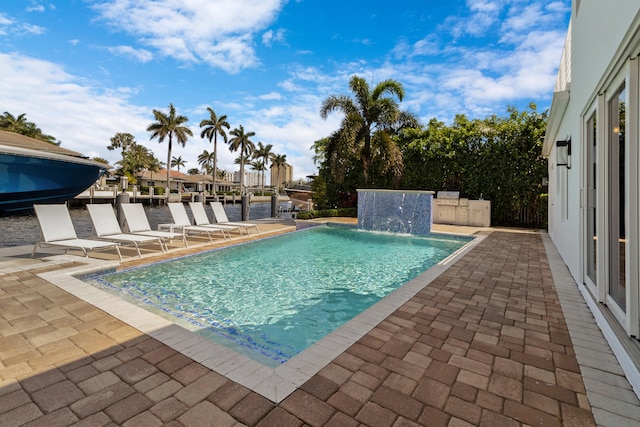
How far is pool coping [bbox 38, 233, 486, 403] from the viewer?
78.1 inches

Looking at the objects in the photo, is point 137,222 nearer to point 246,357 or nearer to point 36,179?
point 246,357

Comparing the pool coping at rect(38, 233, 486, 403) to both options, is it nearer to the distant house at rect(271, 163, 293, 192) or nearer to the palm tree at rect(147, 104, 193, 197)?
the palm tree at rect(147, 104, 193, 197)

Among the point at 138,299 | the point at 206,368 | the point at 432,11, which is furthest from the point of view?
the point at 432,11

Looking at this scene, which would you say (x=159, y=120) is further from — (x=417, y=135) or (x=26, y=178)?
(x=417, y=135)

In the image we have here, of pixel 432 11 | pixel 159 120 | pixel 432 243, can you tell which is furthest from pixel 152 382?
pixel 159 120

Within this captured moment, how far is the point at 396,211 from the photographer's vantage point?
11.5 meters

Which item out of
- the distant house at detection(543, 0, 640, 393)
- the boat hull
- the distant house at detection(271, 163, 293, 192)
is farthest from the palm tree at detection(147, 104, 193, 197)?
the distant house at detection(543, 0, 640, 393)

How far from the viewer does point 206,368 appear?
6.93 feet

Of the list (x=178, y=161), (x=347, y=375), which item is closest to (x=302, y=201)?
(x=347, y=375)

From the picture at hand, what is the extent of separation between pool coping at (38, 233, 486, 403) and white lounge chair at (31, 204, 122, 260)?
1.61 metres

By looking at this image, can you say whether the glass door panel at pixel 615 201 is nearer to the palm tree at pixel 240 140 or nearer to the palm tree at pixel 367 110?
the palm tree at pixel 367 110

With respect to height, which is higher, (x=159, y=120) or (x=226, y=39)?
(x=159, y=120)

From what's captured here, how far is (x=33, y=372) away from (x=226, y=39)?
35.6ft

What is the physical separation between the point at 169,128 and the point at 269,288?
132 feet
